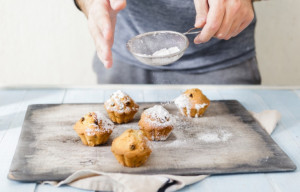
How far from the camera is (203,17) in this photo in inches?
49.4

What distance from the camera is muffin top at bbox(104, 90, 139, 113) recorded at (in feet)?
4.15

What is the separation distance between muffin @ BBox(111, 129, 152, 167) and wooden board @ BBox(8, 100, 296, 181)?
0.02 metres

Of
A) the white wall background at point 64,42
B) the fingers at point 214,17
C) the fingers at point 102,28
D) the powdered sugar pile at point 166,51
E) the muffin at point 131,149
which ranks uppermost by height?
the fingers at point 214,17

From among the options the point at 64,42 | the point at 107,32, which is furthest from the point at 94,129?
the point at 64,42

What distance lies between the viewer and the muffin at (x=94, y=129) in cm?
113

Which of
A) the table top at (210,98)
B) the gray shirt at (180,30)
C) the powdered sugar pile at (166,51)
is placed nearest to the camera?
the table top at (210,98)

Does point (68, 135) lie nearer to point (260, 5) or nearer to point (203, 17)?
point (203, 17)

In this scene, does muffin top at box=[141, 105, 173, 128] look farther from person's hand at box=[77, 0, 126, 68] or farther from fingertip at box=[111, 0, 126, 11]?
fingertip at box=[111, 0, 126, 11]

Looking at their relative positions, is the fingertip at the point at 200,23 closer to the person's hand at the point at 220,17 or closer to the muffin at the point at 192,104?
the person's hand at the point at 220,17

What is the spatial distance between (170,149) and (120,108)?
0.22 meters

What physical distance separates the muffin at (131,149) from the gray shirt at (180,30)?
700mm

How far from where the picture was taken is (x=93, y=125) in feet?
3.79

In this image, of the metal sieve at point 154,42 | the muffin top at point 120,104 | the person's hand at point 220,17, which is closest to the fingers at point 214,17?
the person's hand at point 220,17

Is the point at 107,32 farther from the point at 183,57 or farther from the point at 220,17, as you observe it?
the point at 183,57
